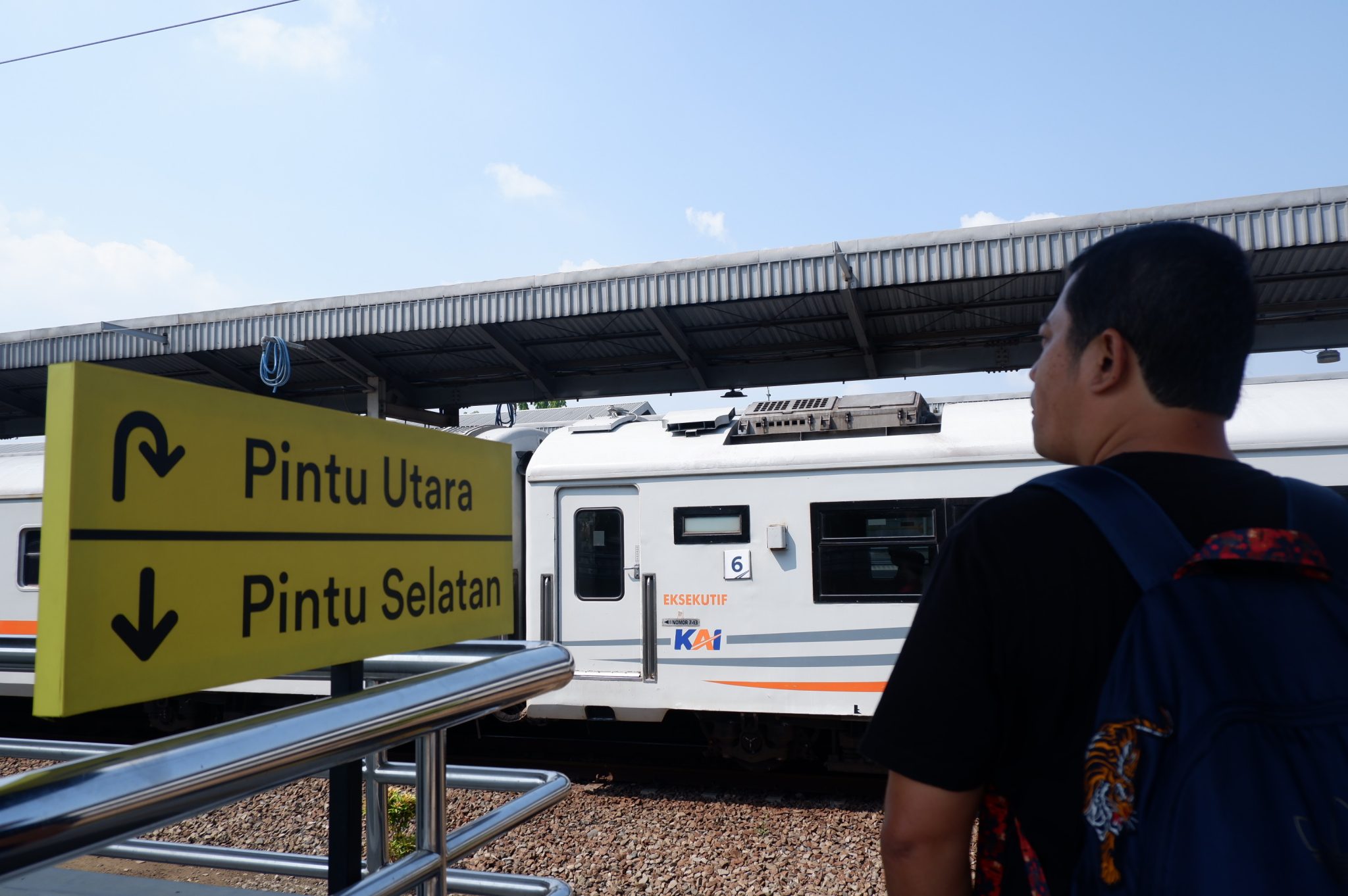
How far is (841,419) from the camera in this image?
783 centimetres

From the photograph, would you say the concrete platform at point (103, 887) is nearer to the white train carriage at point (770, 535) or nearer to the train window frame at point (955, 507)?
the white train carriage at point (770, 535)

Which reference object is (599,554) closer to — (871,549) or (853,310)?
(871,549)

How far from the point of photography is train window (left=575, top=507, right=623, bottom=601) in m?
8.10

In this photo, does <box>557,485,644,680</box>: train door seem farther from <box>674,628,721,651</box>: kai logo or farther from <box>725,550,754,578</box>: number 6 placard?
<box>725,550,754,578</box>: number 6 placard

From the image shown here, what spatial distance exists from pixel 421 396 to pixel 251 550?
1213cm

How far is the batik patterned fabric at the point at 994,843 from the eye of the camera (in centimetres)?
120

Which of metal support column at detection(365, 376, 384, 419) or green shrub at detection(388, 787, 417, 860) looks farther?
metal support column at detection(365, 376, 384, 419)

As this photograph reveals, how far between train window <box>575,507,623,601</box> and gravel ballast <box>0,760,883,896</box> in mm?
1756

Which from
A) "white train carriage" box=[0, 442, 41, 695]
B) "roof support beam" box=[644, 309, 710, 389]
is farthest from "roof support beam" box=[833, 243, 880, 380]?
"white train carriage" box=[0, 442, 41, 695]

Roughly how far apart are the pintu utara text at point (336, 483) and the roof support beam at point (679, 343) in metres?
7.95

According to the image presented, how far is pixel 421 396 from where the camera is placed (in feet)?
43.5

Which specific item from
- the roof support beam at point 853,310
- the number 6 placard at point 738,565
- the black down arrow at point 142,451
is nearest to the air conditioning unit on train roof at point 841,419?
the number 6 placard at point 738,565

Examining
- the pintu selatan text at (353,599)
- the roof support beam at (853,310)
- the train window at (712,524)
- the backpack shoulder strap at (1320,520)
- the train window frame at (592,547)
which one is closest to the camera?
the backpack shoulder strap at (1320,520)

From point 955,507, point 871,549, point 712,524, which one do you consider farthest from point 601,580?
point 955,507
